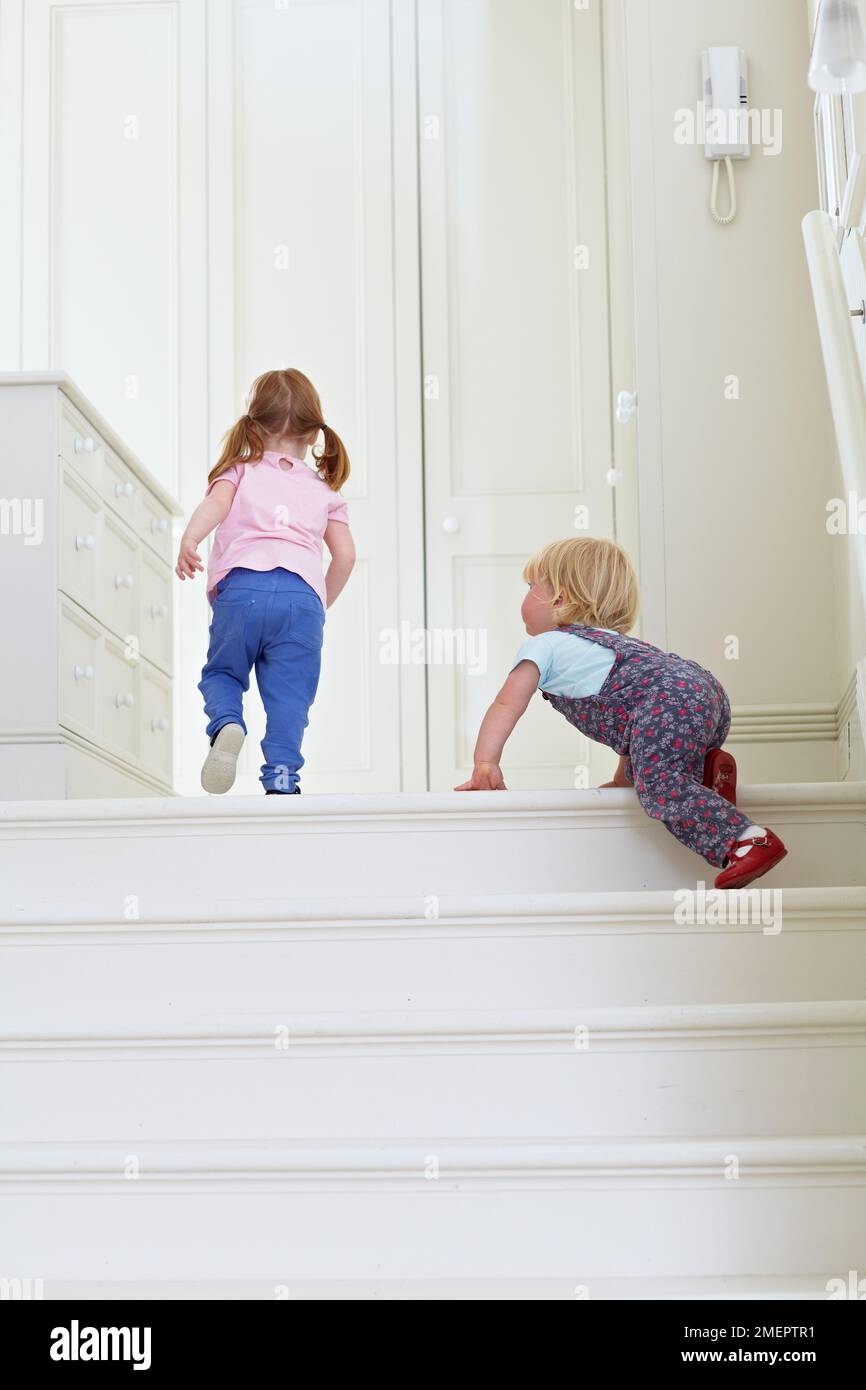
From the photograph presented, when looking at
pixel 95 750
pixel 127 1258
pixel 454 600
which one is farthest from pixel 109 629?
pixel 127 1258

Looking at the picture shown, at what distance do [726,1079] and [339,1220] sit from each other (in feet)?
1.28

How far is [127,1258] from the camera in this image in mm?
1454

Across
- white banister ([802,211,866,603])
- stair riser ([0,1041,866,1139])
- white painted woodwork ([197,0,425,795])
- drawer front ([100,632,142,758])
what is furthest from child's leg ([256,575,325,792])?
white painted woodwork ([197,0,425,795])

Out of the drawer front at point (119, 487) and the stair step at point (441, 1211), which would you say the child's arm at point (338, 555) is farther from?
the stair step at point (441, 1211)

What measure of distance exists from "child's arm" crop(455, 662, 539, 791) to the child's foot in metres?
0.49

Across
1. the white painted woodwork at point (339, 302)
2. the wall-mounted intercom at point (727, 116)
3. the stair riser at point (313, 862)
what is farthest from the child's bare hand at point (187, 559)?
the white painted woodwork at point (339, 302)

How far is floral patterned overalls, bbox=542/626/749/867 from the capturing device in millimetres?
1937

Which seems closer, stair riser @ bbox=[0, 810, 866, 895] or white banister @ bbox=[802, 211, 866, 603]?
stair riser @ bbox=[0, 810, 866, 895]

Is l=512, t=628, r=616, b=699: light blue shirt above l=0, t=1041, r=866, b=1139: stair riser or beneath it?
above

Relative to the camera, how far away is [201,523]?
8.64ft

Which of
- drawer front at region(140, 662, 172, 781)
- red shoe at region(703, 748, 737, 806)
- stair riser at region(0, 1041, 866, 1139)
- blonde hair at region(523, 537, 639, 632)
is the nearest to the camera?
stair riser at region(0, 1041, 866, 1139)

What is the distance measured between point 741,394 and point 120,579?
4.13 ft

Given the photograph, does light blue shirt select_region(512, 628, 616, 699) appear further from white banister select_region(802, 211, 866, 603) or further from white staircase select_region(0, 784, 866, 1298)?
white banister select_region(802, 211, 866, 603)
